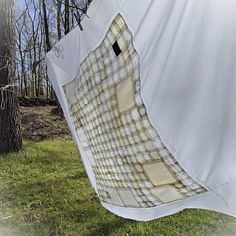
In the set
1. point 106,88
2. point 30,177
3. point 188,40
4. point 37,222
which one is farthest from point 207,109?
point 30,177

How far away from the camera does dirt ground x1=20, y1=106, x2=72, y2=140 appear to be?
5.96 meters

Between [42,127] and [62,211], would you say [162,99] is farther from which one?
[42,127]

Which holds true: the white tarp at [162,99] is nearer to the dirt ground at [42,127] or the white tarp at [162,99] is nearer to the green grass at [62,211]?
the green grass at [62,211]

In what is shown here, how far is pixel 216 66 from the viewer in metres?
0.99

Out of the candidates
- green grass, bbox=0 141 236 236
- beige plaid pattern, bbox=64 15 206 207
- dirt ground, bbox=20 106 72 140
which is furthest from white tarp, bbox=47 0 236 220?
dirt ground, bbox=20 106 72 140

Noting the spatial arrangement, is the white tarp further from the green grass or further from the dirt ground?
the dirt ground

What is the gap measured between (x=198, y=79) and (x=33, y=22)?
371 inches

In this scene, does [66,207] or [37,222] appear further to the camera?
[66,207]

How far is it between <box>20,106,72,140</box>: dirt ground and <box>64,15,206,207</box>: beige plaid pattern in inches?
176

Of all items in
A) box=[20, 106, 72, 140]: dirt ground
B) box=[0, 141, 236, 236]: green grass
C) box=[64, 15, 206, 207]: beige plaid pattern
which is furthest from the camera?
box=[20, 106, 72, 140]: dirt ground

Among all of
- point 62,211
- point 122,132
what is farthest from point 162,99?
point 62,211

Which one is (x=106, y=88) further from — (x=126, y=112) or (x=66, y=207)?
A: (x=66, y=207)

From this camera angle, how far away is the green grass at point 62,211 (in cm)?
296

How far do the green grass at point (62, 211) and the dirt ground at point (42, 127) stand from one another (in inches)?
49.7
